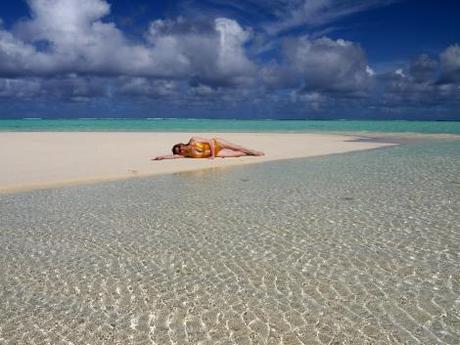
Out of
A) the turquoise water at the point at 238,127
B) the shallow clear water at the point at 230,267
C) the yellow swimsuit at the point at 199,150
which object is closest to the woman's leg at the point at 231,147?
the yellow swimsuit at the point at 199,150

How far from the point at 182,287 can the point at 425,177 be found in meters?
11.7

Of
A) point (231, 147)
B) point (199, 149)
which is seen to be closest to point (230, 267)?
point (199, 149)

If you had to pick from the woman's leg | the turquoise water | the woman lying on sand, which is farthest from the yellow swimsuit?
the turquoise water

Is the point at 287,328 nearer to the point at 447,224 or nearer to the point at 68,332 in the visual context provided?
the point at 68,332

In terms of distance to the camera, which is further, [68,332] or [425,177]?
[425,177]

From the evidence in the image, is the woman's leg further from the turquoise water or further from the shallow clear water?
the turquoise water

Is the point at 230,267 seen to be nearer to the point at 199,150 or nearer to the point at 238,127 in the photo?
the point at 199,150

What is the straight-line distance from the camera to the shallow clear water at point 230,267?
4453mm

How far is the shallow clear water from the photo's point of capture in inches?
175

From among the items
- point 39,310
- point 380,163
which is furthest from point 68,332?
point 380,163

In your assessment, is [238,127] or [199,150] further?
[238,127]

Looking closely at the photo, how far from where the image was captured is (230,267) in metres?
6.17

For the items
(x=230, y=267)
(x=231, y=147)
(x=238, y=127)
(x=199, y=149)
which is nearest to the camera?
→ (x=230, y=267)

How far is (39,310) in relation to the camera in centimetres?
483
